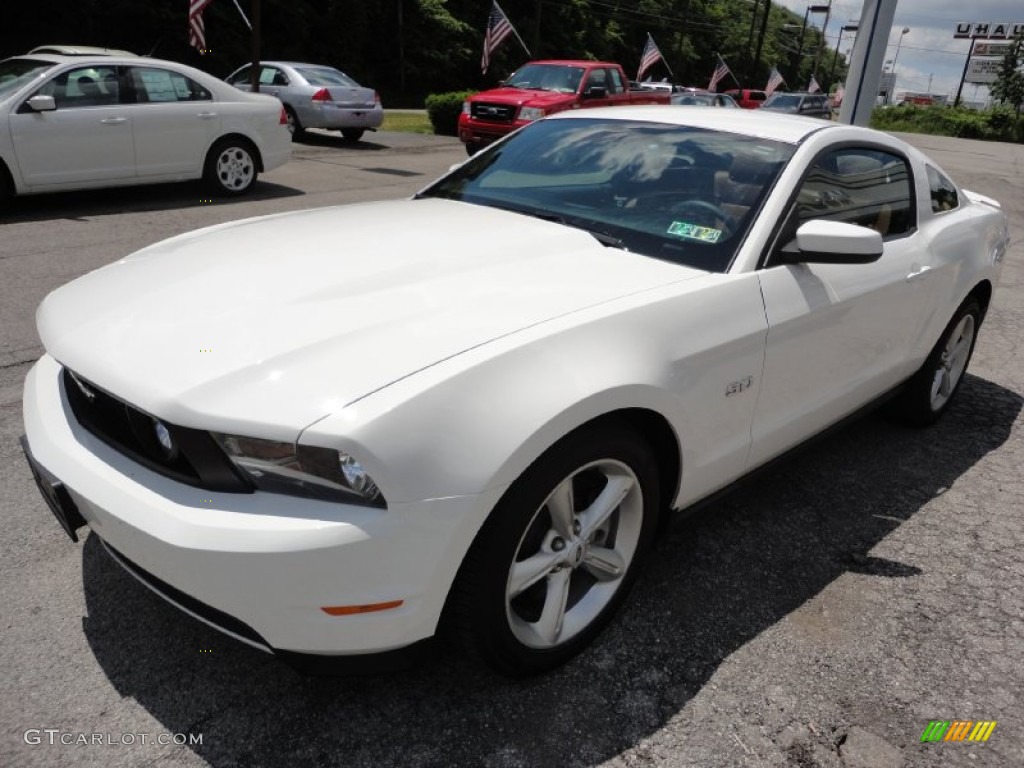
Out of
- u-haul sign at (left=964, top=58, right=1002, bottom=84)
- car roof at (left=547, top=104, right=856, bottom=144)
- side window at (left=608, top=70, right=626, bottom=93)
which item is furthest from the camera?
u-haul sign at (left=964, top=58, right=1002, bottom=84)

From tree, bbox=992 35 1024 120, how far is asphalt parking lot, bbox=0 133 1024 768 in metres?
67.5

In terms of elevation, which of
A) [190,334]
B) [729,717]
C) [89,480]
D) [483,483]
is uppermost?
[190,334]

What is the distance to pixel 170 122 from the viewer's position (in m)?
8.82

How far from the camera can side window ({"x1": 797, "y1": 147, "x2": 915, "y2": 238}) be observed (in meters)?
3.11

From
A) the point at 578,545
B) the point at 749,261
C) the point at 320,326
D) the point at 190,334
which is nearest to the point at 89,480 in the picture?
the point at 190,334

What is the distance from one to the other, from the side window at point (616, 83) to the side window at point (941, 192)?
11.8 metres

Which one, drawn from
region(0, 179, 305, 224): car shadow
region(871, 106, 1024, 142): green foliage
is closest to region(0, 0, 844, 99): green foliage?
region(871, 106, 1024, 142): green foliage

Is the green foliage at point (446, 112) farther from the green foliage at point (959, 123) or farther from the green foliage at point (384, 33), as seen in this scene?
the green foliage at point (959, 123)

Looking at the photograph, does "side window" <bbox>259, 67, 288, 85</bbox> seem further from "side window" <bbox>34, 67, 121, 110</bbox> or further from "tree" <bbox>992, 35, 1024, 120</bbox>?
"tree" <bbox>992, 35, 1024, 120</bbox>

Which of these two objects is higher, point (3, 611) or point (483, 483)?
Answer: point (483, 483)

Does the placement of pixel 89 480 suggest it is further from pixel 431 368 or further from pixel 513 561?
pixel 513 561

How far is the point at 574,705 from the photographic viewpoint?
7.54ft

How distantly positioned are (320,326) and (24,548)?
1.55 metres

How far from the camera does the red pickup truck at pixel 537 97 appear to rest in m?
14.0
